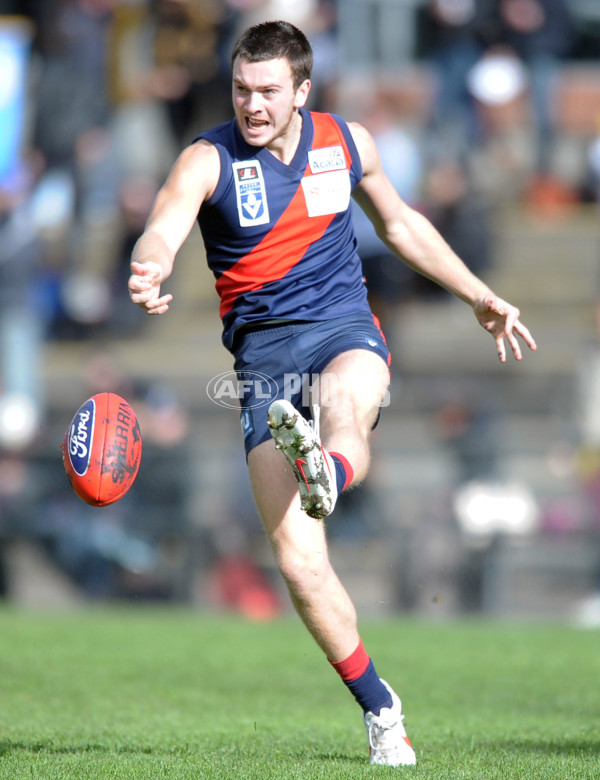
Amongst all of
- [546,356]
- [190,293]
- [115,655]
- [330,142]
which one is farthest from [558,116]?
[330,142]

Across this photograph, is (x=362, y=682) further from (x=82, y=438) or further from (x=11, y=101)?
(x=11, y=101)

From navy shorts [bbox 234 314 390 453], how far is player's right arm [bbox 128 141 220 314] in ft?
2.16

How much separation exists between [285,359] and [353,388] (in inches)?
14.1

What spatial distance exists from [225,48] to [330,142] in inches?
430

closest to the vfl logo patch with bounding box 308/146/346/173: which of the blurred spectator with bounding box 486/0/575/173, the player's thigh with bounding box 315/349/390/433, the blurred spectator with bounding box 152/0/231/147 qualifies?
the player's thigh with bounding box 315/349/390/433

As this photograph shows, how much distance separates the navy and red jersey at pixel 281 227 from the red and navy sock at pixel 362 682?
1.45 m

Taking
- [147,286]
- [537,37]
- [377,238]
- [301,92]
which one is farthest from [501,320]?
[537,37]

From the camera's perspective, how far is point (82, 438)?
494 centimetres

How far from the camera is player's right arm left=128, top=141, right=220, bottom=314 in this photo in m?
4.38

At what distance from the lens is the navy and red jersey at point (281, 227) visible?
5207mm

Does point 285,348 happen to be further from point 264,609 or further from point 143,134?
point 143,134

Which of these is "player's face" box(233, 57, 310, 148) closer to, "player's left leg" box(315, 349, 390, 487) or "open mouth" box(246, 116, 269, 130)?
"open mouth" box(246, 116, 269, 130)

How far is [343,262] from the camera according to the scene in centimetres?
550

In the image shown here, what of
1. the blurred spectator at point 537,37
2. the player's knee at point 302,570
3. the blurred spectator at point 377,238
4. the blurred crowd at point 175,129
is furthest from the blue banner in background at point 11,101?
the player's knee at point 302,570
